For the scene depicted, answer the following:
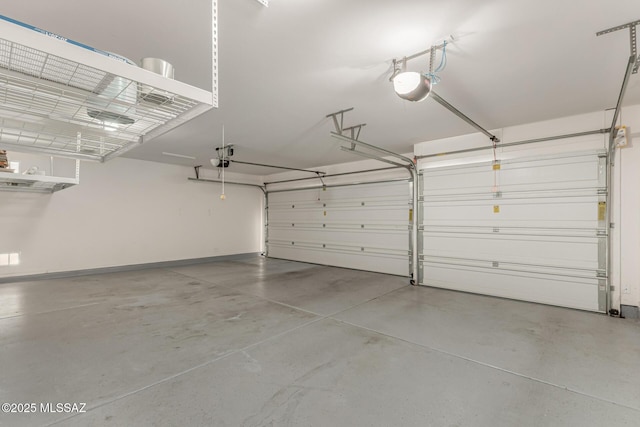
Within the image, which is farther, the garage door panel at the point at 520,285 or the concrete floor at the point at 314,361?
the garage door panel at the point at 520,285

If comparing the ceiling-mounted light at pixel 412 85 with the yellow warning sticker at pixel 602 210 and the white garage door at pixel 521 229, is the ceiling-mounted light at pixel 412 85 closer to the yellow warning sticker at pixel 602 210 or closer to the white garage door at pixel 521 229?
the white garage door at pixel 521 229

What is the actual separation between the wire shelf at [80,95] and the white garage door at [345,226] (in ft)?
14.6

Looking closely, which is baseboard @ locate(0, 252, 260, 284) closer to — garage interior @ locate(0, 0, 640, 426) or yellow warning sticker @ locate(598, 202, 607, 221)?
garage interior @ locate(0, 0, 640, 426)

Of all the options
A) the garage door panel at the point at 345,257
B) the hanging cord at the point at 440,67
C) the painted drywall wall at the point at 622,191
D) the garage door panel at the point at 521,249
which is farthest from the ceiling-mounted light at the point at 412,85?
the garage door panel at the point at 345,257

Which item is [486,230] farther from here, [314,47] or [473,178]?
[314,47]

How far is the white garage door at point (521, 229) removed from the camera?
3.49 metres

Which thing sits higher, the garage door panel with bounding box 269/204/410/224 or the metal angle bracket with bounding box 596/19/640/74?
the metal angle bracket with bounding box 596/19/640/74

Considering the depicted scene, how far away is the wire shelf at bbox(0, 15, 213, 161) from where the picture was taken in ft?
3.60

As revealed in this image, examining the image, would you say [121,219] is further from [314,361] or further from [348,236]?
[314,361]

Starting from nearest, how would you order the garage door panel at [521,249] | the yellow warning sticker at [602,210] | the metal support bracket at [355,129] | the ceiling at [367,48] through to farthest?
1. the ceiling at [367,48]
2. the yellow warning sticker at [602,210]
3. the garage door panel at [521,249]
4. the metal support bracket at [355,129]

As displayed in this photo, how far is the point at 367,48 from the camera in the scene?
215cm

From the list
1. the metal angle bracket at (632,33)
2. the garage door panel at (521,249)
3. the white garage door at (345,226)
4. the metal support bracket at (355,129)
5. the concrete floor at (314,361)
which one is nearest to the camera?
the concrete floor at (314,361)

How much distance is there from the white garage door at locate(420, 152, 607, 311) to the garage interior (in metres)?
0.03

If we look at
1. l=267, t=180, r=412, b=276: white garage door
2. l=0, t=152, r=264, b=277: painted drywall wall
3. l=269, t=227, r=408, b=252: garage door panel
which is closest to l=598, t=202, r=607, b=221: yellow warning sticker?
l=267, t=180, r=412, b=276: white garage door
